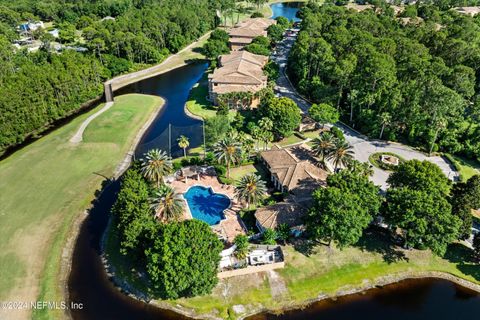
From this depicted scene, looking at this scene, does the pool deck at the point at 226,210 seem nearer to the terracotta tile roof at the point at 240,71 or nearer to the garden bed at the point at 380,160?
the garden bed at the point at 380,160

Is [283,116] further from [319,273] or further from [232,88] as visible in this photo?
[319,273]

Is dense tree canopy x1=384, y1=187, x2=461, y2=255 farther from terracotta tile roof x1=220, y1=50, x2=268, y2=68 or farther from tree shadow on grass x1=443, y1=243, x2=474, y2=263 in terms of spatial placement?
terracotta tile roof x1=220, y1=50, x2=268, y2=68

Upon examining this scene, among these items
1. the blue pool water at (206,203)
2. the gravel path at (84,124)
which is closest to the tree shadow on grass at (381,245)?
the blue pool water at (206,203)

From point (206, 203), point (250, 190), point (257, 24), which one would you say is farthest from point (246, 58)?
point (250, 190)

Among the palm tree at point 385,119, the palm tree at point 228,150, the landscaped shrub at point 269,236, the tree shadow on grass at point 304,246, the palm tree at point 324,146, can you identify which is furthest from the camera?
the palm tree at point 385,119

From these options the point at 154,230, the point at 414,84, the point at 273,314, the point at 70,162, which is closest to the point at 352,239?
the point at 273,314

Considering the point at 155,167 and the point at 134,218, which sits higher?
the point at 155,167

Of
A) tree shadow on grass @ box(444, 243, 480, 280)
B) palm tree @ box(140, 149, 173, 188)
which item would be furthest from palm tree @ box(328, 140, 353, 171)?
palm tree @ box(140, 149, 173, 188)
